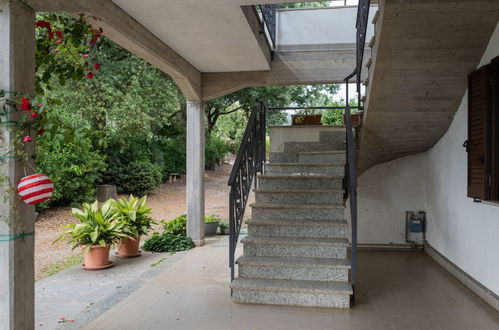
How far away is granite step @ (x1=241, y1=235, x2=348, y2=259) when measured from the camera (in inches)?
151

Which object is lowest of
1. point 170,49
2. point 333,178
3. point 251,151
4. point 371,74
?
point 333,178

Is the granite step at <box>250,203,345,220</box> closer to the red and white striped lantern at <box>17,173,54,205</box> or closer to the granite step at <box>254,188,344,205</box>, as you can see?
the granite step at <box>254,188,344,205</box>

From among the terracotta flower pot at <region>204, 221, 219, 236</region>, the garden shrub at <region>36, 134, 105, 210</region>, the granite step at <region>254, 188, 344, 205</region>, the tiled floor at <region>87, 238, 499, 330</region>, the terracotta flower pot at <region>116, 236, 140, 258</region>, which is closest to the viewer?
the tiled floor at <region>87, 238, 499, 330</region>

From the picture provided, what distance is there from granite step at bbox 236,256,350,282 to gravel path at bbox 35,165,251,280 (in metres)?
3.15

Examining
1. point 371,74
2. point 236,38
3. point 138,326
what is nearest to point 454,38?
point 371,74

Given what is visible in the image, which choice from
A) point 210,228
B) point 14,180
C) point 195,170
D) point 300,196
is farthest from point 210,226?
point 14,180

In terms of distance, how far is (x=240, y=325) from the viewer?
318cm

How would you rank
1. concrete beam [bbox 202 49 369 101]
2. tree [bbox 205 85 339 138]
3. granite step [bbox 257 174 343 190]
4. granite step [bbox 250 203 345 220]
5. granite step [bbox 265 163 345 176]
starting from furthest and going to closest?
tree [bbox 205 85 339 138] → concrete beam [bbox 202 49 369 101] → granite step [bbox 265 163 345 176] → granite step [bbox 257 174 343 190] → granite step [bbox 250 203 345 220]

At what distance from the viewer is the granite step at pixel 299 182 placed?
454 cm

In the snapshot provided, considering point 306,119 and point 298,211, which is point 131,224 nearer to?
point 298,211

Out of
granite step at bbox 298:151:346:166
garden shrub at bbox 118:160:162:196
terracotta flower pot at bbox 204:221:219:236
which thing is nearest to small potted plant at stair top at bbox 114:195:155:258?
terracotta flower pot at bbox 204:221:219:236

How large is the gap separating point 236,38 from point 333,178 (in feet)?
6.23

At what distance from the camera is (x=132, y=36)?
385cm

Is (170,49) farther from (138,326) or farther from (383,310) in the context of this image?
(383,310)
